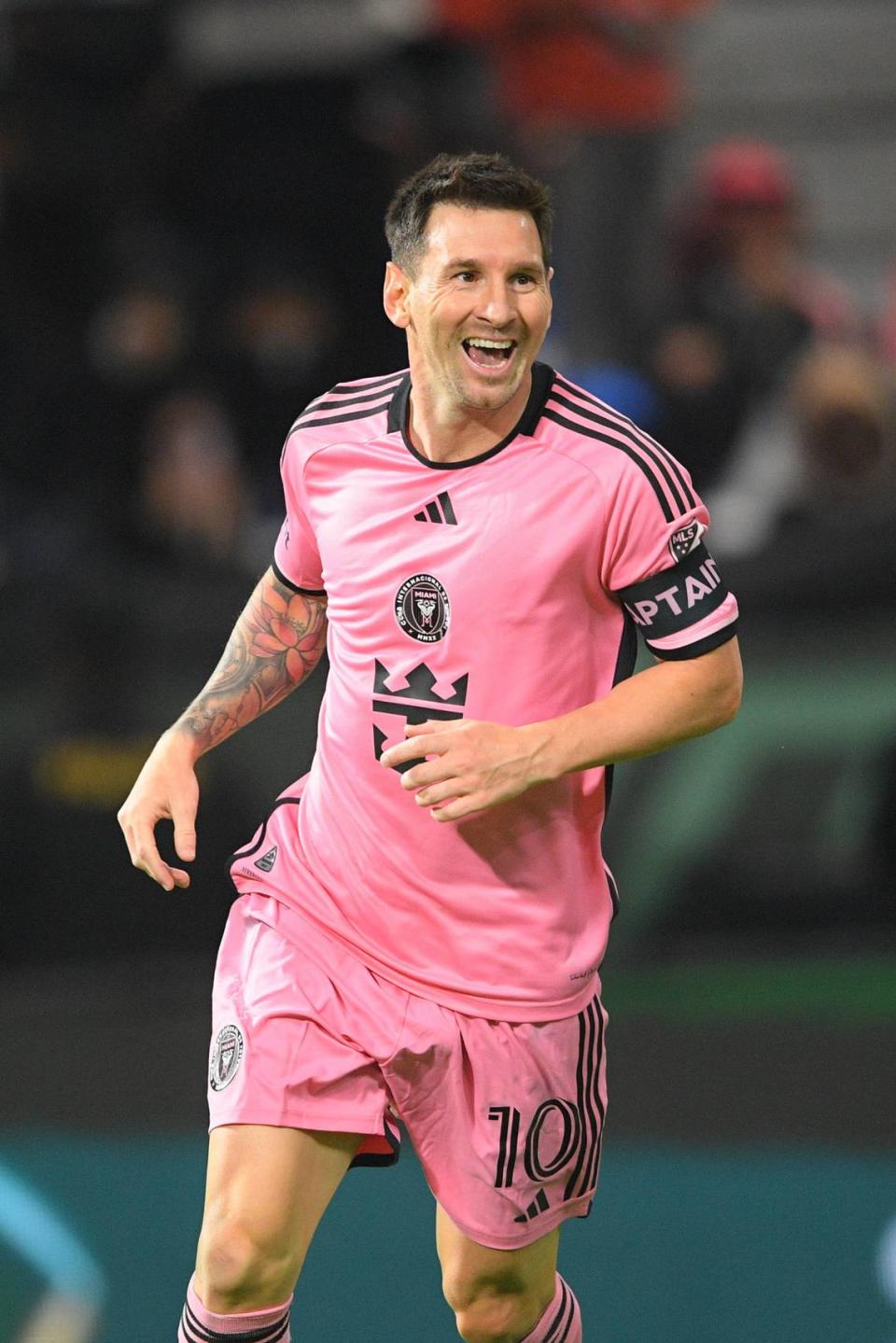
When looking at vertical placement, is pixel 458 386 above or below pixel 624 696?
above

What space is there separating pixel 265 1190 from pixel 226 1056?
23 cm

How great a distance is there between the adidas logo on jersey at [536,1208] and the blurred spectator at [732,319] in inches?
137

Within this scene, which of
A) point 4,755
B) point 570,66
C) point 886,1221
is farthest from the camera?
point 570,66

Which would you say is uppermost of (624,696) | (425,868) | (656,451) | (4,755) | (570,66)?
(570,66)

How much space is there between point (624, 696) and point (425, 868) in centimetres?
45

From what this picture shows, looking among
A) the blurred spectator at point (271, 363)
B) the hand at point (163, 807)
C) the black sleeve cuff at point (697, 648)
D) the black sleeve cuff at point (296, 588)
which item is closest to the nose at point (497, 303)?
the black sleeve cuff at point (697, 648)

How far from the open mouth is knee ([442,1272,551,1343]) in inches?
57.3

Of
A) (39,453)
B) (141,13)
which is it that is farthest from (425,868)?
(141,13)

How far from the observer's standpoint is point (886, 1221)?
4703 mm

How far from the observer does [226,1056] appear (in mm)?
3143

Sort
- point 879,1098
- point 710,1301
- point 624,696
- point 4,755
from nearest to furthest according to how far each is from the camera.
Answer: point 624,696
point 710,1301
point 879,1098
point 4,755

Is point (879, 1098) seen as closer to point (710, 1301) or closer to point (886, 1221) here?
point (886, 1221)

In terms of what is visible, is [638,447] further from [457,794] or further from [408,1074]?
[408,1074]

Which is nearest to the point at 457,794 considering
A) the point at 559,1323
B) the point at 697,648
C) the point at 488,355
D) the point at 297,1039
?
the point at 697,648
